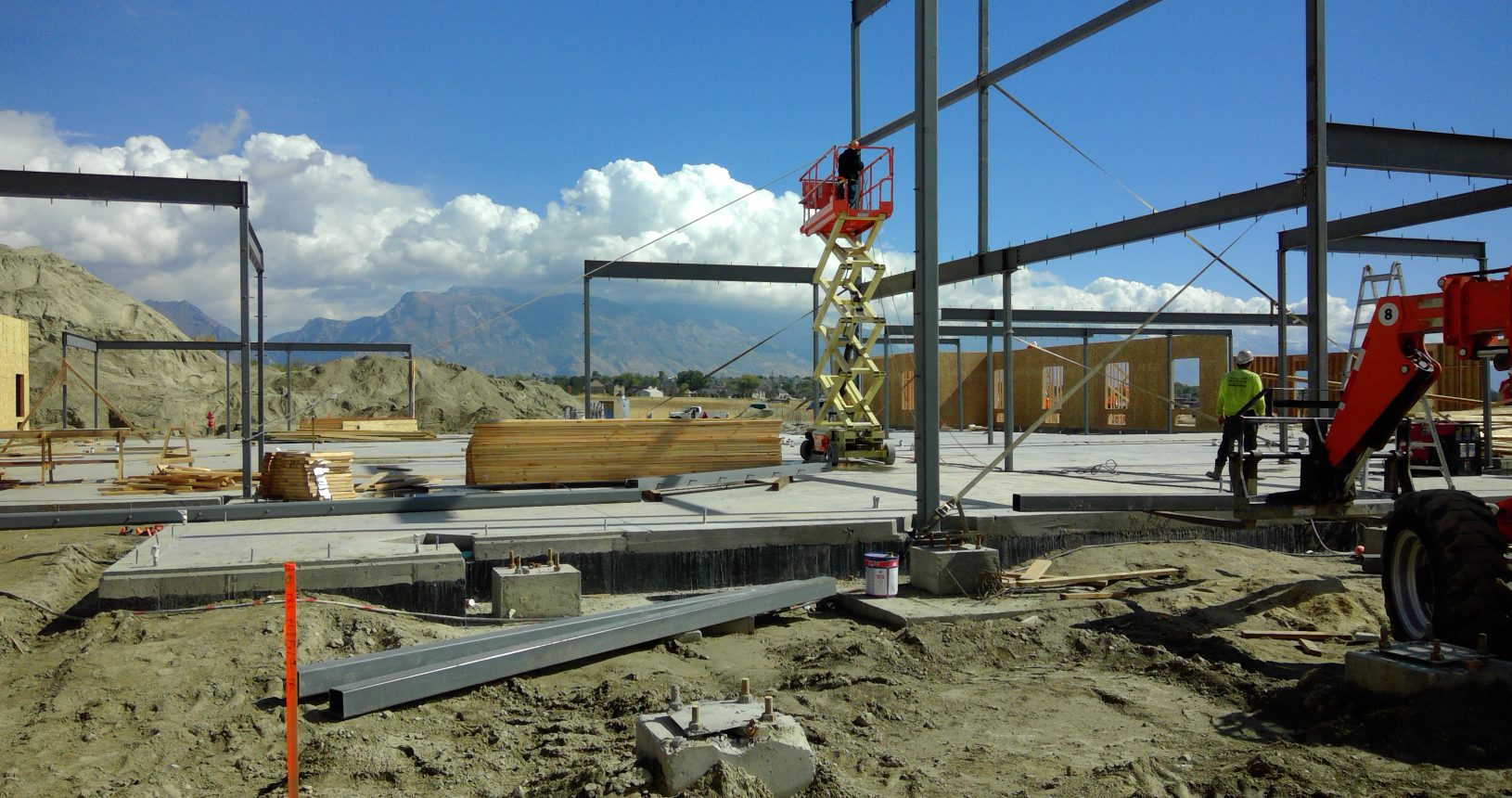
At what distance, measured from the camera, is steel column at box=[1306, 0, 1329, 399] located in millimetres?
10039

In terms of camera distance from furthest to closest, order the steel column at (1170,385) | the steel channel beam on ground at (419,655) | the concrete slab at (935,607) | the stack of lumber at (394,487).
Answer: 1. the steel column at (1170,385)
2. the stack of lumber at (394,487)
3. the concrete slab at (935,607)
4. the steel channel beam on ground at (419,655)

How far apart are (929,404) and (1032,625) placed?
8.32 ft

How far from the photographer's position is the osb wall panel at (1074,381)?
33.6 m

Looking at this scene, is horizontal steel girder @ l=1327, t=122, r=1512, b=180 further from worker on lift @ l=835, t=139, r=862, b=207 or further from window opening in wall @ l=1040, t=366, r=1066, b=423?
window opening in wall @ l=1040, t=366, r=1066, b=423

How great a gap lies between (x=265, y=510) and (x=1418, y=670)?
11.1 metres

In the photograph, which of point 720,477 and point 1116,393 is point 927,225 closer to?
point 720,477

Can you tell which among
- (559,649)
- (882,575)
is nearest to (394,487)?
(559,649)

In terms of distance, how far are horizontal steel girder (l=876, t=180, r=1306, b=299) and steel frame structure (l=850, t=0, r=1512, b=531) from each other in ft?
0.04

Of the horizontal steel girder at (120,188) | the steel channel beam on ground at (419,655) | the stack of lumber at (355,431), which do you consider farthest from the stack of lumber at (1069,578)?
the stack of lumber at (355,431)

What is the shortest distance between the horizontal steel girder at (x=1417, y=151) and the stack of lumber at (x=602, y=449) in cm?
890

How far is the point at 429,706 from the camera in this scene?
606cm

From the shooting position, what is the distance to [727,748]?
4445mm

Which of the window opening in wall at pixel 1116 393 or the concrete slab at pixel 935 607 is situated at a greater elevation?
the window opening in wall at pixel 1116 393

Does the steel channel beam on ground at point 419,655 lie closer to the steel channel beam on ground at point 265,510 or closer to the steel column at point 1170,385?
the steel channel beam on ground at point 265,510
